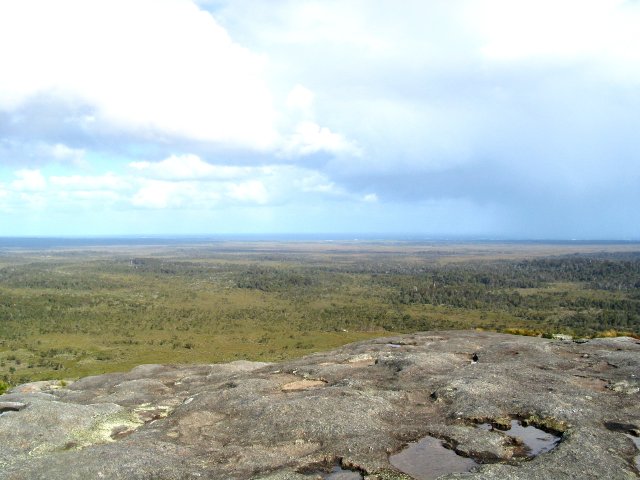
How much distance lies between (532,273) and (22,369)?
148 meters

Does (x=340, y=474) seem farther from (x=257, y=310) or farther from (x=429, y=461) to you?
(x=257, y=310)

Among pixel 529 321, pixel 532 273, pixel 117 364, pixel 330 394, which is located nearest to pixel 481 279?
pixel 532 273

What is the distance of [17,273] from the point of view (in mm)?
150875

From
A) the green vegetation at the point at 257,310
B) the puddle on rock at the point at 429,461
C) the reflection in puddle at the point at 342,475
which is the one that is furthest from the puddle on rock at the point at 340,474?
the green vegetation at the point at 257,310

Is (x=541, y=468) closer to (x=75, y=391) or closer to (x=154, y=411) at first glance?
(x=154, y=411)

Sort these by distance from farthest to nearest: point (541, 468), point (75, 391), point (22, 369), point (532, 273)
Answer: point (532, 273), point (22, 369), point (75, 391), point (541, 468)

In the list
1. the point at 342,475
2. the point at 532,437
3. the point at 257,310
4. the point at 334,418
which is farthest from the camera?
the point at 257,310

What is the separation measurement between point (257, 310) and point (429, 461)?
81.8 m

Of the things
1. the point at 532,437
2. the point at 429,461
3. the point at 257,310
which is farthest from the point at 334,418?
the point at 257,310

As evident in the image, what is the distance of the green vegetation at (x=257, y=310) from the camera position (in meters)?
60.8

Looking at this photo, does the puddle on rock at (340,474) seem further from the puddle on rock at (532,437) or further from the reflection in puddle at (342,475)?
the puddle on rock at (532,437)

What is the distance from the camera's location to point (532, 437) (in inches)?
647

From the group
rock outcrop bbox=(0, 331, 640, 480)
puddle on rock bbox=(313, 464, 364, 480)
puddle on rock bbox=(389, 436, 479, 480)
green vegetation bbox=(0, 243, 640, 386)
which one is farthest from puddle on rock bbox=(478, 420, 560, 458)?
green vegetation bbox=(0, 243, 640, 386)

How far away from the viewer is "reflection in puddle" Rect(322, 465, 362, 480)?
13828 millimetres
